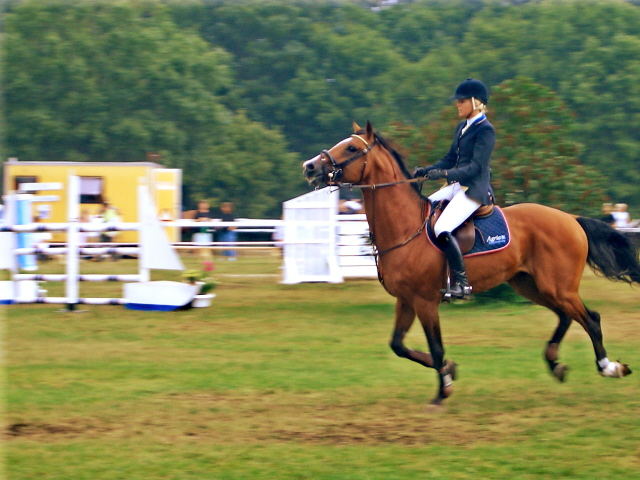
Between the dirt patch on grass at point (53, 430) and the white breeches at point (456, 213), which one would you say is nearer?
the dirt patch on grass at point (53, 430)

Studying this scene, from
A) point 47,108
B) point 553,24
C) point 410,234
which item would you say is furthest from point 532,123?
point 553,24

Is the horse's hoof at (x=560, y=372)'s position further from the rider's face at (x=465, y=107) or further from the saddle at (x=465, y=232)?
the rider's face at (x=465, y=107)

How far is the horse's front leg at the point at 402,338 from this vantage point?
804 centimetres

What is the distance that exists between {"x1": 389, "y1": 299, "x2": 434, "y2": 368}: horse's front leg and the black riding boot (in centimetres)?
36

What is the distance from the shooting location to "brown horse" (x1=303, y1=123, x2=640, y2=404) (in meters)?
7.96

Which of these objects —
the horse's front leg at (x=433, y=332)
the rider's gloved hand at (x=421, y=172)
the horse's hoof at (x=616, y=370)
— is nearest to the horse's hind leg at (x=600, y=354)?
the horse's hoof at (x=616, y=370)

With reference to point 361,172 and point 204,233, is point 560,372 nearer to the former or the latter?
point 361,172

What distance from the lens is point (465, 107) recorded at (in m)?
Result: 8.07

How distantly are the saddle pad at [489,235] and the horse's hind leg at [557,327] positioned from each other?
53 centimetres

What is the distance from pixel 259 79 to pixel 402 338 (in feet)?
163

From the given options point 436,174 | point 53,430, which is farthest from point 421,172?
point 53,430

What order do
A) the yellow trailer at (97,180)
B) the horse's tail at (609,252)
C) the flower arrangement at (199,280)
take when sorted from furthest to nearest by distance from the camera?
the yellow trailer at (97,180) < the flower arrangement at (199,280) < the horse's tail at (609,252)

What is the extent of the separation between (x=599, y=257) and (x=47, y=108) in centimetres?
Result: 4163

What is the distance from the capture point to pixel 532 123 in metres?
13.8
